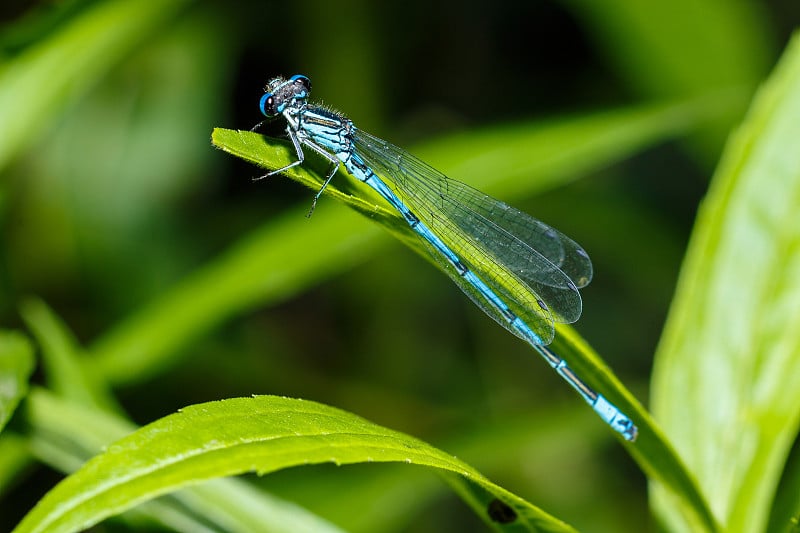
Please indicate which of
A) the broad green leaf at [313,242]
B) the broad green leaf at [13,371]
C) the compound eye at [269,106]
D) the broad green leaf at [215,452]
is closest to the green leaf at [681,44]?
the broad green leaf at [313,242]

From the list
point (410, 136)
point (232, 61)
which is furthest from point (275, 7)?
point (410, 136)

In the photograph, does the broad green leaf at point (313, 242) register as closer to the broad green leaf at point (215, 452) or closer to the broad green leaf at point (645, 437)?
the broad green leaf at point (645, 437)

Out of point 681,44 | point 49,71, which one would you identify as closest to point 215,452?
point 49,71

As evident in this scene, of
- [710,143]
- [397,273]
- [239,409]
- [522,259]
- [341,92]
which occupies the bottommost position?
[239,409]

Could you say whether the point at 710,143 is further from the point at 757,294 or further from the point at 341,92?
the point at 757,294

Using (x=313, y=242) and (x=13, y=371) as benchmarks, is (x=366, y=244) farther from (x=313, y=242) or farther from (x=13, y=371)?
(x=13, y=371)

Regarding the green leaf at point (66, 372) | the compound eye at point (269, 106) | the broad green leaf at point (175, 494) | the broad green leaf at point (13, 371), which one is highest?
the compound eye at point (269, 106)
